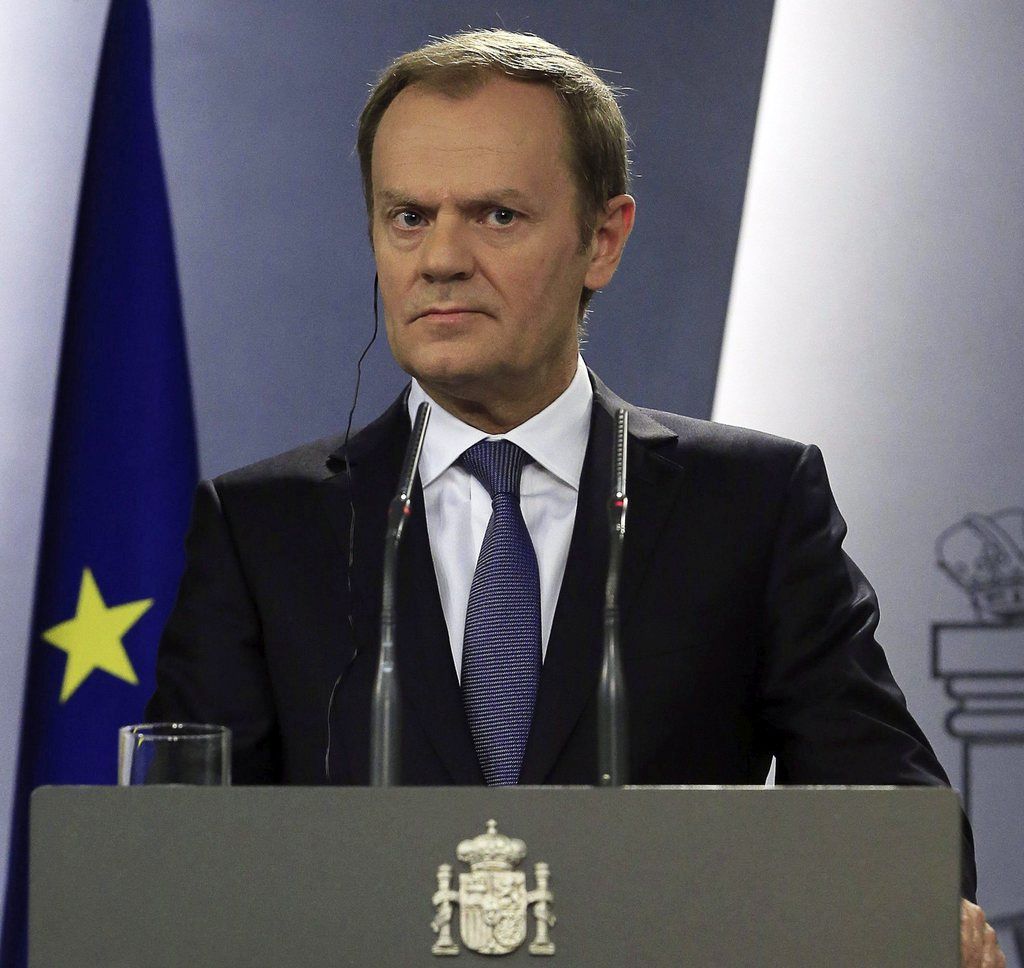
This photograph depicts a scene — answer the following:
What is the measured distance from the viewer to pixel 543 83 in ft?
5.62

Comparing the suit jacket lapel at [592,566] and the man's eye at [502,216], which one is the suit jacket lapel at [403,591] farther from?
the man's eye at [502,216]

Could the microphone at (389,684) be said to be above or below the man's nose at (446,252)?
below

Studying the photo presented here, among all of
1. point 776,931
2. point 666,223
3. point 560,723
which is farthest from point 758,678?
point 666,223

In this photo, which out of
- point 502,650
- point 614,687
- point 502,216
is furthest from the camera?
point 502,216

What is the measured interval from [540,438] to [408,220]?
0.93 feet

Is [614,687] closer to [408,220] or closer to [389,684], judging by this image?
[389,684]

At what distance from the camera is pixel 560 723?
1.51m

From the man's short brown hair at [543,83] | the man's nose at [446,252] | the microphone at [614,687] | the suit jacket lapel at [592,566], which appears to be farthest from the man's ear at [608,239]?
the microphone at [614,687]

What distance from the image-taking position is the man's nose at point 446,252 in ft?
5.19

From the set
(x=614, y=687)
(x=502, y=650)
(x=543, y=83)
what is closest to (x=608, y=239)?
(x=543, y=83)

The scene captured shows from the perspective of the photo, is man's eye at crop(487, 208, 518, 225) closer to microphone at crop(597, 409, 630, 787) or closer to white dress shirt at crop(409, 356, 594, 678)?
white dress shirt at crop(409, 356, 594, 678)

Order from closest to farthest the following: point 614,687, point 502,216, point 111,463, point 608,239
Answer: point 614,687 < point 502,216 < point 608,239 < point 111,463

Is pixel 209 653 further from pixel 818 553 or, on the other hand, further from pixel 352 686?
pixel 818 553

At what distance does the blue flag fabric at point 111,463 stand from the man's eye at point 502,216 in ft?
3.87
